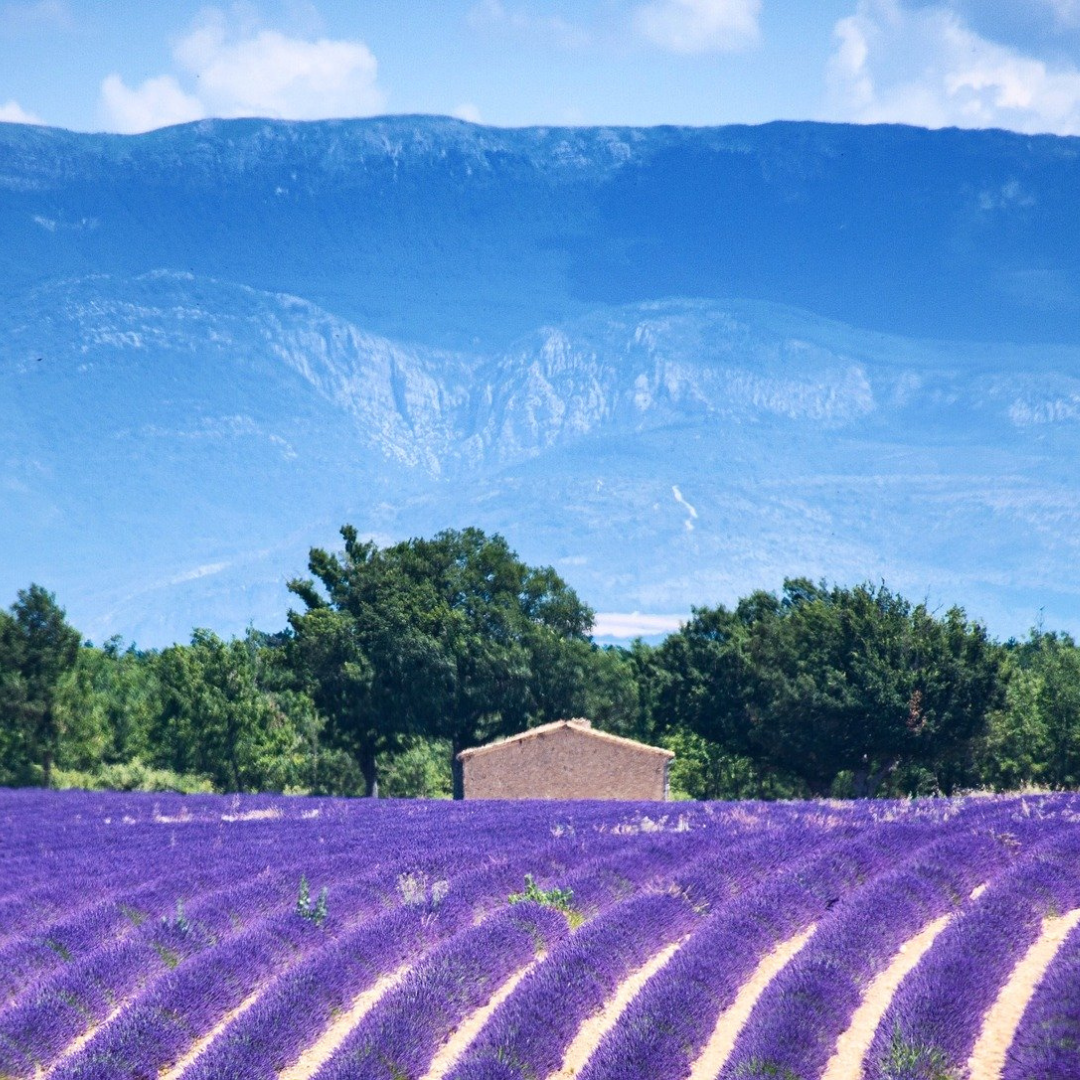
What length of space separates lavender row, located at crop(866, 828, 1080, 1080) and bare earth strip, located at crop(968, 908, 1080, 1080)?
75mm

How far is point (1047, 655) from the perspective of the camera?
74.0 meters

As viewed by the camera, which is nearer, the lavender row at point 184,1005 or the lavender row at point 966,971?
the lavender row at point 966,971

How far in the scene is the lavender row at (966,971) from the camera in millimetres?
10398

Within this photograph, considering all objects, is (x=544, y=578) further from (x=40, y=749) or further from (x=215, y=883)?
(x=215, y=883)

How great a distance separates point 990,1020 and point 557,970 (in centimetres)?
319

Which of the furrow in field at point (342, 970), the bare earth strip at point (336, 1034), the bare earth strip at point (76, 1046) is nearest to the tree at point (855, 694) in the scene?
the furrow in field at point (342, 970)

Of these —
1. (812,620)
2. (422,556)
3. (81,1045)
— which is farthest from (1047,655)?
(81,1045)

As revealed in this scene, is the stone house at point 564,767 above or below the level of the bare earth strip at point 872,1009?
above

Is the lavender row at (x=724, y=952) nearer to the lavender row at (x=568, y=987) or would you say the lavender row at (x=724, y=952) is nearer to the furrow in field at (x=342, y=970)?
the lavender row at (x=568, y=987)

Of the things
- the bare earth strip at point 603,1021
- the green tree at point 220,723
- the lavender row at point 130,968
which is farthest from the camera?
the green tree at point 220,723

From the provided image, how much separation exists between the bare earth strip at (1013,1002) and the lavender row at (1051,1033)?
195mm

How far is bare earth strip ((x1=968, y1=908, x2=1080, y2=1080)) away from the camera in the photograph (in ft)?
34.7

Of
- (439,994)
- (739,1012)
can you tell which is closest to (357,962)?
(439,994)

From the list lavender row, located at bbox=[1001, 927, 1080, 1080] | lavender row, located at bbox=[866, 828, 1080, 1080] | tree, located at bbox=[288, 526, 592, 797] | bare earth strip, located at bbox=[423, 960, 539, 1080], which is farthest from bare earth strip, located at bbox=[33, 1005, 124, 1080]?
tree, located at bbox=[288, 526, 592, 797]
